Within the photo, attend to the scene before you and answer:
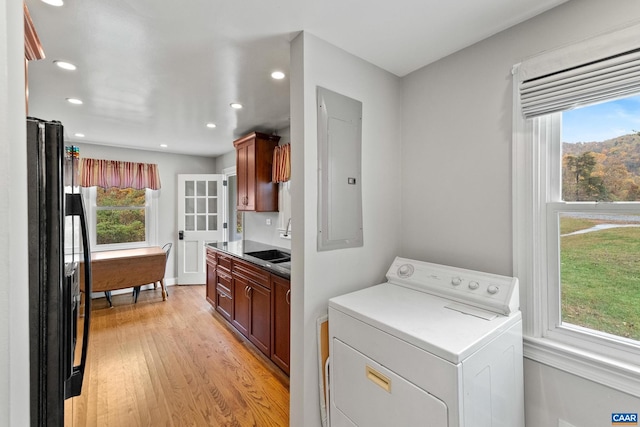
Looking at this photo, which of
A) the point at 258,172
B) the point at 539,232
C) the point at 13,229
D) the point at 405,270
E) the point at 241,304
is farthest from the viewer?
the point at 258,172

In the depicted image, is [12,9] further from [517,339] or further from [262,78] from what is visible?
[517,339]

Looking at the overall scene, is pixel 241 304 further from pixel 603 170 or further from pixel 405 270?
pixel 603 170

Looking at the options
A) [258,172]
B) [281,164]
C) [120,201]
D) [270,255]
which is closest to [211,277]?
[270,255]

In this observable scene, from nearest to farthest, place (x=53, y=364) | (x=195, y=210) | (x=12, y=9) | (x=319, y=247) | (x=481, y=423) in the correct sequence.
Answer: (x=12, y=9) → (x=53, y=364) → (x=481, y=423) → (x=319, y=247) → (x=195, y=210)

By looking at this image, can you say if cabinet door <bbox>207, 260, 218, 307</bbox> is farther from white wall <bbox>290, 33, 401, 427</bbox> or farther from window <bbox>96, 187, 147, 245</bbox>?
white wall <bbox>290, 33, 401, 427</bbox>

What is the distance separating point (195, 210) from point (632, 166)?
5399 millimetres

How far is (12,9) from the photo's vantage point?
61 cm

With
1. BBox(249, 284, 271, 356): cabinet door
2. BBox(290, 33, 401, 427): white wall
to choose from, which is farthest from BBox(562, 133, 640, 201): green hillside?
BBox(249, 284, 271, 356): cabinet door

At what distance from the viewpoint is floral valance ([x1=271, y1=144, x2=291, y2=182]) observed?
330 centimetres

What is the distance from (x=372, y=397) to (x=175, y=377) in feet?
6.21

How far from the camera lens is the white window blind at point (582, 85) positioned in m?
1.20

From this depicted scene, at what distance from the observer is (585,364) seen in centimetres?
133

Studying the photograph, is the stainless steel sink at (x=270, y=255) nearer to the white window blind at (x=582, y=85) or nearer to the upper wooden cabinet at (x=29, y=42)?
the upper wooden cabinet at (x=29, y=42)

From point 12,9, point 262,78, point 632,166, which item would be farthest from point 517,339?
point 262,78
